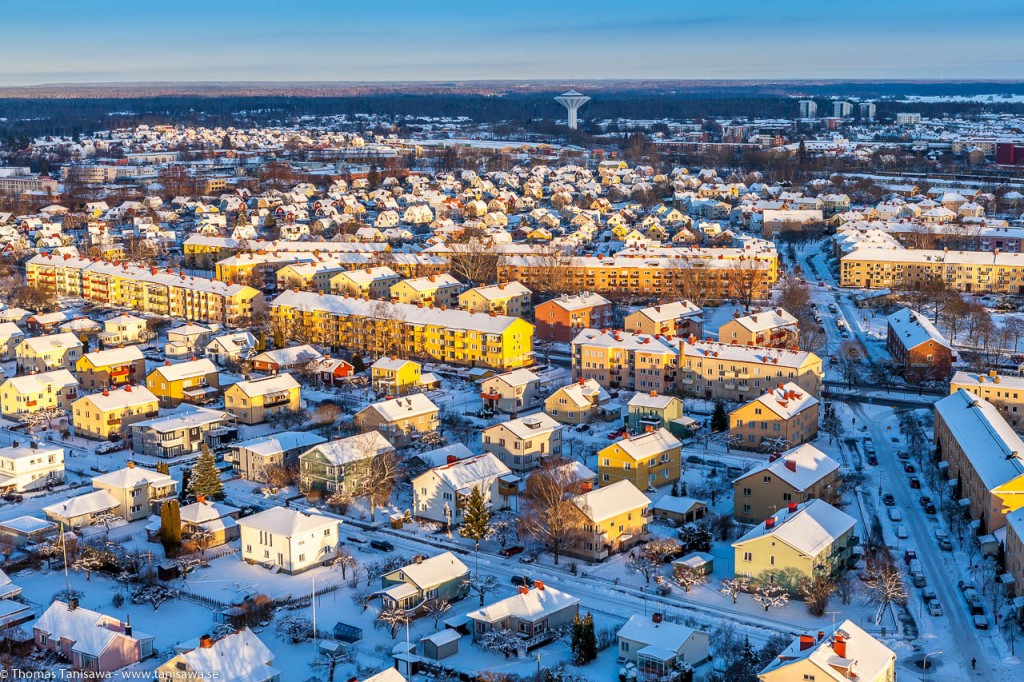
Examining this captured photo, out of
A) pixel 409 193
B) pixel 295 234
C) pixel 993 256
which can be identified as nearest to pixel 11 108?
pixel 409 193

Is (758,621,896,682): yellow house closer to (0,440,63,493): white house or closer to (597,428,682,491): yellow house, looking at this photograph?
(597,428,682,491): yellow house

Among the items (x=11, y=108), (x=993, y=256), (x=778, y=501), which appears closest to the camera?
(x=778, y=501)

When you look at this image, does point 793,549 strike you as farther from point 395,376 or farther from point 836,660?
point 395,376

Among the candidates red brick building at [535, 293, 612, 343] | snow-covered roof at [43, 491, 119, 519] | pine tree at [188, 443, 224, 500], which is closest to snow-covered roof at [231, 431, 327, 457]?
pine tree at [188, 443, 224, 500]

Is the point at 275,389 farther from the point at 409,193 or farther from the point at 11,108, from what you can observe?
the point at 11,108

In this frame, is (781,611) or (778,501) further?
(778,501)
